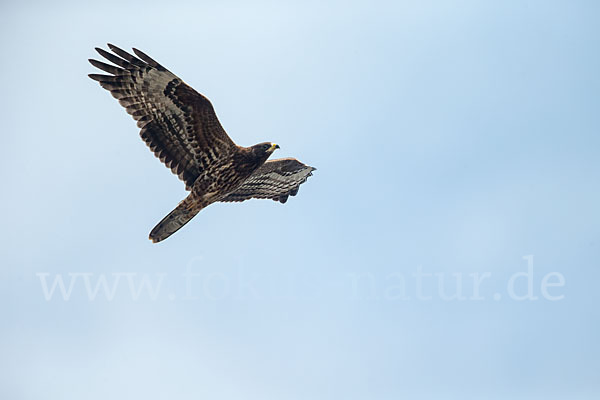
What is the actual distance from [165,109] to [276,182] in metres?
3.39

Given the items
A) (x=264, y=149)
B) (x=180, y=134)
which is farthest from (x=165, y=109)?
(x=264, y=149)

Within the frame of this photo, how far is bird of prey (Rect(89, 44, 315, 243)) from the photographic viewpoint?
690 inches

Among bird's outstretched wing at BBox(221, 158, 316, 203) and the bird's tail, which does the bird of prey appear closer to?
the bird's tail

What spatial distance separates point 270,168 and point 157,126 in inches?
110

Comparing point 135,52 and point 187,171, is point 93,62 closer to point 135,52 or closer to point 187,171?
point 135,52

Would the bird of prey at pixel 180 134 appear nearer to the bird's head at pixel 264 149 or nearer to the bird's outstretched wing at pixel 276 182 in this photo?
the bird's head at pixel 264 149

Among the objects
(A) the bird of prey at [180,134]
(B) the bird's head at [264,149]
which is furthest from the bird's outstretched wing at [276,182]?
(B) the bird's head at [264,149]

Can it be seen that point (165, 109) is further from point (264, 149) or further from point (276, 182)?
point (276, 182)

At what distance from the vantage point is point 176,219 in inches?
701

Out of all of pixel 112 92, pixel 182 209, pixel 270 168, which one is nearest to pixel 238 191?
pixel 270 168

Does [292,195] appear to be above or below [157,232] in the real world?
above

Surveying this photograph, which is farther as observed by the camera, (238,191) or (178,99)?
(238,191)

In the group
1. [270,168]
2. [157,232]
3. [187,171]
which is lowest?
[157,232]

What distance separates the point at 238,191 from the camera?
19922mm
